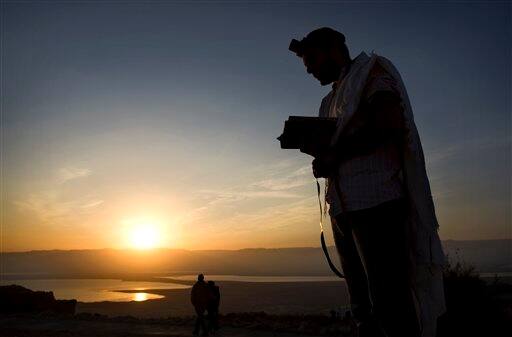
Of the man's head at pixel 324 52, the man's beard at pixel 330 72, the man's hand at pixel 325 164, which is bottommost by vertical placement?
the man's hand at pixel 325 164

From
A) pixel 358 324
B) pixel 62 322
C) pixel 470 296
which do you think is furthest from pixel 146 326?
pixel 358 324

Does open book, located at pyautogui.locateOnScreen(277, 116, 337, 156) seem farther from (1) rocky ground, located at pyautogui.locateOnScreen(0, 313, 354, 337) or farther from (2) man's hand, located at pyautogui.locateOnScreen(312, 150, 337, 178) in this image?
(1) rocky ground, located at pyautogui.locateOnScreen(0, 313, 354, 337)

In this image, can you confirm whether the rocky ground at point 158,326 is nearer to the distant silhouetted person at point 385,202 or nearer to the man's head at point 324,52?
the distant silhouetted person at point 385,202

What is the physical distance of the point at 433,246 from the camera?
1.83m

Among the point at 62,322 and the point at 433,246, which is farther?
the point at 62,322

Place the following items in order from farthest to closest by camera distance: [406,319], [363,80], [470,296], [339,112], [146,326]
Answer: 1. [146,326]
2. [470,296]
3. [339,112]
4. [363,80]
5. [406,319]

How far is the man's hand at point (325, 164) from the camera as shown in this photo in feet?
6.47

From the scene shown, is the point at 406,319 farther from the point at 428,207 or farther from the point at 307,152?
the point at 307,152

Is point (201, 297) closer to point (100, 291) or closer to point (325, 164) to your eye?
point (325, 164)

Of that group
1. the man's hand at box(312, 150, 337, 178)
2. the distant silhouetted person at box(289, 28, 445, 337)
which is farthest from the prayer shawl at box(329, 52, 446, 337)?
the man's hand at box(312, 150, 337, 178)

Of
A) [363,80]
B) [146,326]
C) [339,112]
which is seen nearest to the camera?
[363,80]

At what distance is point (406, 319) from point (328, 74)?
1262 millimetres

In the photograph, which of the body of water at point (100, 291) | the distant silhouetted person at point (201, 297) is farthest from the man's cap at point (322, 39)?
the body of water at point (100, 291)

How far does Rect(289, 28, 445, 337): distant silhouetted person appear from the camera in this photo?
5.81 ft
